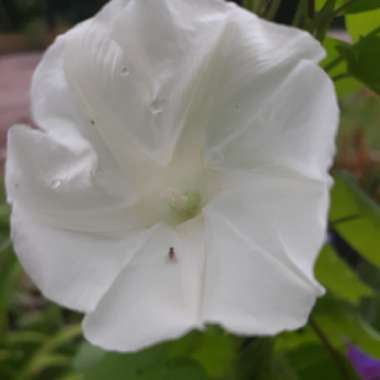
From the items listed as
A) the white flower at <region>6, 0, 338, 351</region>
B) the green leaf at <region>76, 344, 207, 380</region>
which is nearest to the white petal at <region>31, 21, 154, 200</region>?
the white flower at <region>6, 0, 338, 351</region>

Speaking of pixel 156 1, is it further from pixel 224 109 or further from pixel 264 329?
pixel 264 329

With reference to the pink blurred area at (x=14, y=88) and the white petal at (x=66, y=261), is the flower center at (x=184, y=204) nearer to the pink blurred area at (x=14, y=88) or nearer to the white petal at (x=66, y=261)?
the white petal at (x=66, y=261)

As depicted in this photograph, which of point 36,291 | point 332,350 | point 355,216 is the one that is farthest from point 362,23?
point 36,291

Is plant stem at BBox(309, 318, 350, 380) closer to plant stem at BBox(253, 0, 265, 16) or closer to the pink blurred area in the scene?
plant stem at BBox(253, 0, 265, 16)

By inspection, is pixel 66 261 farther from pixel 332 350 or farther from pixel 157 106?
pixel 332 350

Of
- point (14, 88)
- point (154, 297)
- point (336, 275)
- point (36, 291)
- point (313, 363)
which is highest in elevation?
point (154, 297)

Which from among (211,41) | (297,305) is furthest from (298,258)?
(211,41)

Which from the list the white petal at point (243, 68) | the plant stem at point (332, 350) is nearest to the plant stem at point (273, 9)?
the white petal at point (243, 68)
